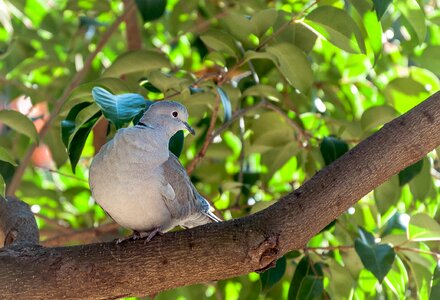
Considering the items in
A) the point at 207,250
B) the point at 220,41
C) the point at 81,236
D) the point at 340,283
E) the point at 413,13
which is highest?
the point at 413,13

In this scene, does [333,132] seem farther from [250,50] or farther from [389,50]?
[389,50]

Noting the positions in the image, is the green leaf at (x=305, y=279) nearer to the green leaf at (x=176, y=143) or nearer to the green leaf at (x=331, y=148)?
the green leaf at (x=331, y=148)

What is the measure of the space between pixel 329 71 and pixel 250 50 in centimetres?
63

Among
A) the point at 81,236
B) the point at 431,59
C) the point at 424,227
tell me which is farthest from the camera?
the point at 81,236

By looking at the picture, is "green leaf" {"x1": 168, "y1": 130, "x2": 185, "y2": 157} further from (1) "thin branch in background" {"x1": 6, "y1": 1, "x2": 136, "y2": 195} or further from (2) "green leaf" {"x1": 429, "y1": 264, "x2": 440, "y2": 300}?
(2) "green leaf" {"x1": 429, "y1": 264, "x2": 440, "y2": 300}

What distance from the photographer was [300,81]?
171 cm

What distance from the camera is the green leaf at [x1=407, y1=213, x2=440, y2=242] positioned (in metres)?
1.69

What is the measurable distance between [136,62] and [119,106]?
43cm

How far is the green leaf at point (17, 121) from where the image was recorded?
5.15 ft

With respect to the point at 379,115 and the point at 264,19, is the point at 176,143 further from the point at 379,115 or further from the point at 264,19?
the point at 379,115

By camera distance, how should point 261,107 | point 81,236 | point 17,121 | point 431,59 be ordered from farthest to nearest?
point 81,236, point 261,107, point 431,59, point 17,121

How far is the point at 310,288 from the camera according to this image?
1.72m

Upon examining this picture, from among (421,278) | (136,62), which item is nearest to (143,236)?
(136,62)

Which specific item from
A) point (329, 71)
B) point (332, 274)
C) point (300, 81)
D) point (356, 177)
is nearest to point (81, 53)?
point (329, 71)
